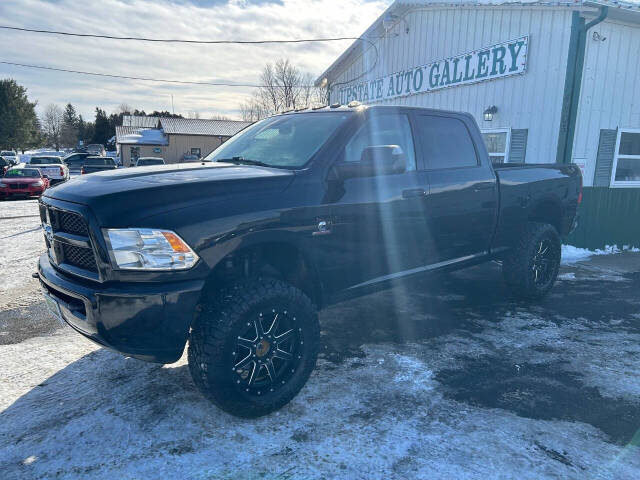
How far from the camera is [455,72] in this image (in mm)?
10211

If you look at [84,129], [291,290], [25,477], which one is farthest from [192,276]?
[84,129]

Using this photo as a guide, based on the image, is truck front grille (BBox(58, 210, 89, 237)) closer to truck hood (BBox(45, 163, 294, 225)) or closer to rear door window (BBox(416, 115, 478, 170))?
truck hood (BBox(45, 163, 294, 225))

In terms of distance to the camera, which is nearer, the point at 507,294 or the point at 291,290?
the point at 291,290

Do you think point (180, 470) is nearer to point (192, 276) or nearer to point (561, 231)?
point (192, 276)

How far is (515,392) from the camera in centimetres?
320

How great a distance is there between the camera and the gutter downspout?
7.48 m

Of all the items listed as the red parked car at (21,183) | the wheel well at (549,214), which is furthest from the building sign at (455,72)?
the red parked car at (21,183)

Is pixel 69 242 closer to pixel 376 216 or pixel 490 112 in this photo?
pixel 376 216

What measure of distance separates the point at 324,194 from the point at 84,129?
96524 millimetres

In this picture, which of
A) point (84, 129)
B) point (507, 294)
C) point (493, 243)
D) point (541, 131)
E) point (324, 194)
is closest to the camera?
point (324, 194)

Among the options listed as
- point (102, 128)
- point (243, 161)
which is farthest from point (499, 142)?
point (102, 128)

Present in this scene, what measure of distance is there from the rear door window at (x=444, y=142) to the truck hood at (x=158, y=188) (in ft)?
5.06

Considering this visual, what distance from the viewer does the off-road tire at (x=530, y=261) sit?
16.2 ft

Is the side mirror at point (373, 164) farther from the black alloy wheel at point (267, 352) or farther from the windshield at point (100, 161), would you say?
the windshield at point (100, 161)
